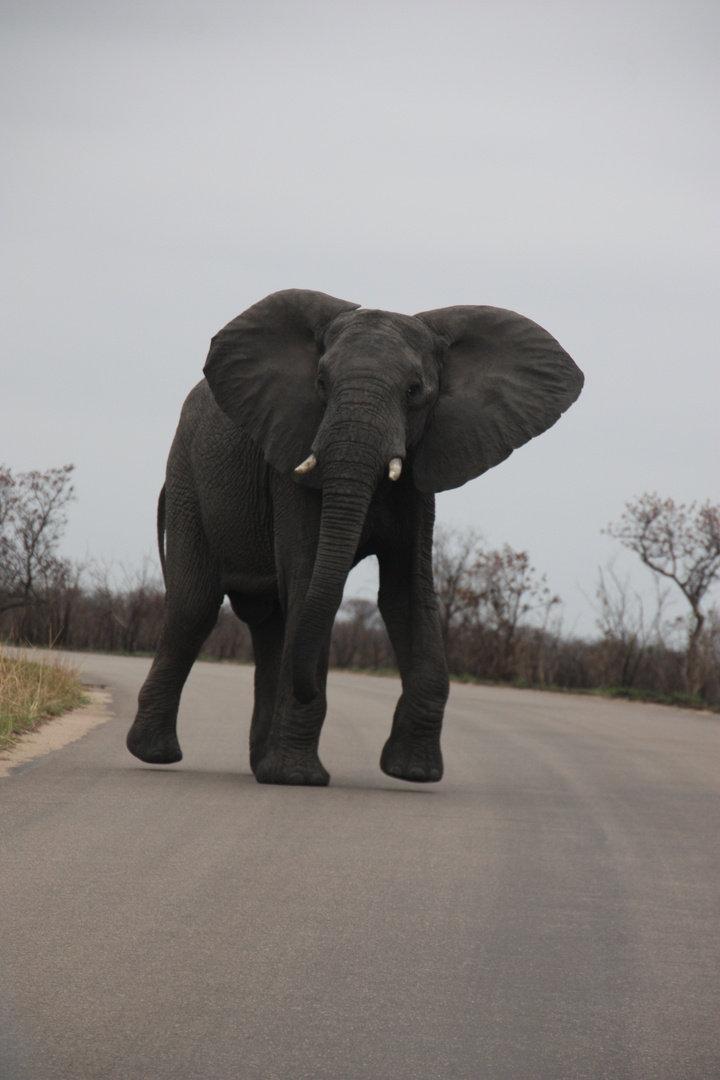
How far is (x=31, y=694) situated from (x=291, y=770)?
5592 mm

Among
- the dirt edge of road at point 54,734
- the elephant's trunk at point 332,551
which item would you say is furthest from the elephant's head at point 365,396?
the dirt edge of road at point 54,734

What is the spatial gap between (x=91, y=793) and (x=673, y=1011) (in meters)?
4.40

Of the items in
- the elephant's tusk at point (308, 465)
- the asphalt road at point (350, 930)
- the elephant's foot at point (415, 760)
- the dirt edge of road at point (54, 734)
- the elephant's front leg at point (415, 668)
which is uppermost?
the elephant's tusk at point (308, 465)

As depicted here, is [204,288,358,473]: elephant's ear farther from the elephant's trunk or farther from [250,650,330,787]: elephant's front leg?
[250,650,330,787]: elephant's front leg

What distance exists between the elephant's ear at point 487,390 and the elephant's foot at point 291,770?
74.7 inches

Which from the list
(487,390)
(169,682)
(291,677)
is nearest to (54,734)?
(169,682)

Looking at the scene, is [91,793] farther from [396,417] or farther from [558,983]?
[558,983]

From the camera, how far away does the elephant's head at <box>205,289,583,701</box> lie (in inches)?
317

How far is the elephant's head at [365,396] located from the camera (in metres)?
8.05

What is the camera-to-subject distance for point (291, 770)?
862 centimetres

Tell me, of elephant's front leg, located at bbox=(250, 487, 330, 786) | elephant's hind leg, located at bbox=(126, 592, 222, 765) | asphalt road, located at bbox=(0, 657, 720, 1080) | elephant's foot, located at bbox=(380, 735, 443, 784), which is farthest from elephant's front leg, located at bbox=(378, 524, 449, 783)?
elephant's hind leg, located at bbox=(126, 592, 222, 765)

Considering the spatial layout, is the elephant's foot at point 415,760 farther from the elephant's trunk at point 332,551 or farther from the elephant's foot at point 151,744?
the elephant's foot at point 151,744

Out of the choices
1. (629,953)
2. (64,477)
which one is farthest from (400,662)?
(64,477)

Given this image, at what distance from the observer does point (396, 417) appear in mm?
8180
